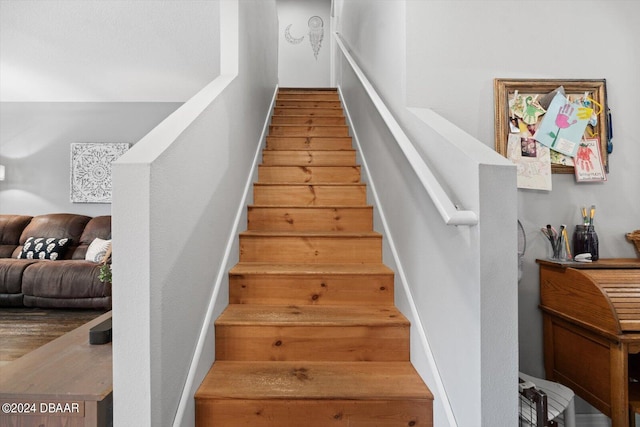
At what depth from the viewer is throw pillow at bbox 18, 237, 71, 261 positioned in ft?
13.3

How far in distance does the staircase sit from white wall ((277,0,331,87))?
4.06 m

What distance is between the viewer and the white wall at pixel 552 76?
1965 mm

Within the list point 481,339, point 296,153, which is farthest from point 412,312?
point 296,153

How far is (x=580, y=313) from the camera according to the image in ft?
5.47

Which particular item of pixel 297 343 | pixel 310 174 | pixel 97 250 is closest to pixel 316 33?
pixel 310 174

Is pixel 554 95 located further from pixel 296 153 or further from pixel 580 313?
pixel 296 153

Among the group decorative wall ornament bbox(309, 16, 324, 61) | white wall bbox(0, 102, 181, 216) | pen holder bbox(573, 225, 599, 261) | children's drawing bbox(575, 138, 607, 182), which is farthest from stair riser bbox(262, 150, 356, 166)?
decorative wall ornament bbox(309, 16, 324, 61)

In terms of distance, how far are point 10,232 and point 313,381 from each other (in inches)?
185

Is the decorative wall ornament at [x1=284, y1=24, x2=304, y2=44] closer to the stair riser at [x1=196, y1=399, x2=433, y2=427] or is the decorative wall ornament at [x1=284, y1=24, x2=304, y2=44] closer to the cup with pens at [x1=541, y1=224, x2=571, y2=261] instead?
the cup with pens at [x1=541, y1=224, x2=571, y2=261]

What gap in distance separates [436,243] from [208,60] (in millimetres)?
4432

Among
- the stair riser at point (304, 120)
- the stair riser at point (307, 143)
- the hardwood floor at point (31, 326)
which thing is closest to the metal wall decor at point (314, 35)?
the stair riser at point (304, 120)

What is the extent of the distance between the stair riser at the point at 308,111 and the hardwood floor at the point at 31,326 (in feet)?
8.96

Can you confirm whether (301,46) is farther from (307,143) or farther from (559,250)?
(559,250)

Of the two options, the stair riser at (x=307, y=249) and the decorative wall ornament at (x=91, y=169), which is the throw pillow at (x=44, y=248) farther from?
the stair riser at (x=307, y=249)
